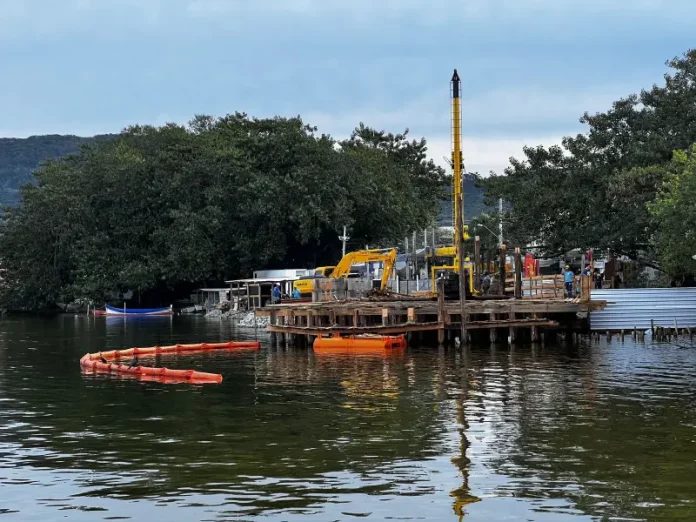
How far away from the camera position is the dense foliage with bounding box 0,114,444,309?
9362 centimetres

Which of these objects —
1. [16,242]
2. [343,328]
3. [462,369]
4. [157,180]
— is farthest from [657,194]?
[16,242]

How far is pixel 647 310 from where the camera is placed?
163 ft

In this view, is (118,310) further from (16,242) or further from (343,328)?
(343,328)

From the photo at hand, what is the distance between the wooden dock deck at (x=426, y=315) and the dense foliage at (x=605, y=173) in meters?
13.2

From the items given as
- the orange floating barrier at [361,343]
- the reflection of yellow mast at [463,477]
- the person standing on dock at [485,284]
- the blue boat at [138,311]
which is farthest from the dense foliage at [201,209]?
the reflection of yellow mast at [463,477]

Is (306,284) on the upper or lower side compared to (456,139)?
lower

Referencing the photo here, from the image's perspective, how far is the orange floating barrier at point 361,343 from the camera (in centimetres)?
4425

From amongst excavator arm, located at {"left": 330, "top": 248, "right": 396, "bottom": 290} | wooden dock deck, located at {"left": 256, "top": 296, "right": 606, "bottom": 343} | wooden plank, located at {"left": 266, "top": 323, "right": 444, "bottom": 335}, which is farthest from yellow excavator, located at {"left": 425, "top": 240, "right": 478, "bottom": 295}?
wooden plank, located at {"left": 266, "top": 323, "right": 444, "bottom": 335}

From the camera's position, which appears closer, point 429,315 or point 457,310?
point 457,310

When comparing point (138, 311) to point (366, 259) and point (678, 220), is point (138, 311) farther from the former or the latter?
point (678, 220)

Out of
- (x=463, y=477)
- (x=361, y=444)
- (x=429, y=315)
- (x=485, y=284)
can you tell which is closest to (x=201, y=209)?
(x=485, y=284)

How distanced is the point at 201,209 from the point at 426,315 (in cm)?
5129

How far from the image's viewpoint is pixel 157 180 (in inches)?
3900

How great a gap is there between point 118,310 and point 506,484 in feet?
272
